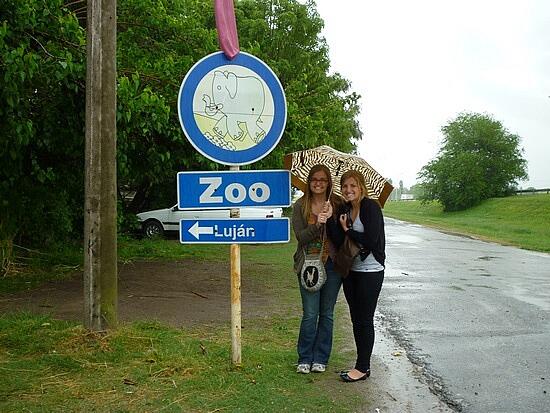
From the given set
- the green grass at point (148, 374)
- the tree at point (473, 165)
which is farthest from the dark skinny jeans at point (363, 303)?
the tree at point (473, 165)

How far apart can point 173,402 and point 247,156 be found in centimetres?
201

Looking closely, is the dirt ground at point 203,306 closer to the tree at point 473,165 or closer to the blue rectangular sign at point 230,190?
the blue rectangular sign at point 230,190

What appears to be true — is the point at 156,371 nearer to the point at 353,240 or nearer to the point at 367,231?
the point at 353,240

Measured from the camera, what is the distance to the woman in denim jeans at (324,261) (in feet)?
17.1

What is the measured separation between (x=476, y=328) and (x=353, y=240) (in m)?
3.36

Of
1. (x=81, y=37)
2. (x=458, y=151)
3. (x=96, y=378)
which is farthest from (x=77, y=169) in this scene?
(x=458, y=151)

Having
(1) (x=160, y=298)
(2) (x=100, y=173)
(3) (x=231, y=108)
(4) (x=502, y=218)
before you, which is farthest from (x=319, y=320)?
(4) (x=502, y=218)

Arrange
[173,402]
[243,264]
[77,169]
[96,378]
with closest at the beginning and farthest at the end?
1. [173,402]
2. [96,378]
3. [77,169]
4. [243,264]

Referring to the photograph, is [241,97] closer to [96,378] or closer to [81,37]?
[96,378]

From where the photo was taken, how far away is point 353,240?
5.20m

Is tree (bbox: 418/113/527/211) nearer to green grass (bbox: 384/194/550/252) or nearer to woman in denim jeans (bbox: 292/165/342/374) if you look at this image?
green grass (bbox: 384/194/550/252)

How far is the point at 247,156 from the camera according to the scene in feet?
16.9

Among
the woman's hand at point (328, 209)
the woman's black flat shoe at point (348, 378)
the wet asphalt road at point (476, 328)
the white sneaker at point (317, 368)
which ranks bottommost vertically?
the wet asphalt road at point (476, 328)

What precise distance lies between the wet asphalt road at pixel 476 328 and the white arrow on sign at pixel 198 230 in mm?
2312
